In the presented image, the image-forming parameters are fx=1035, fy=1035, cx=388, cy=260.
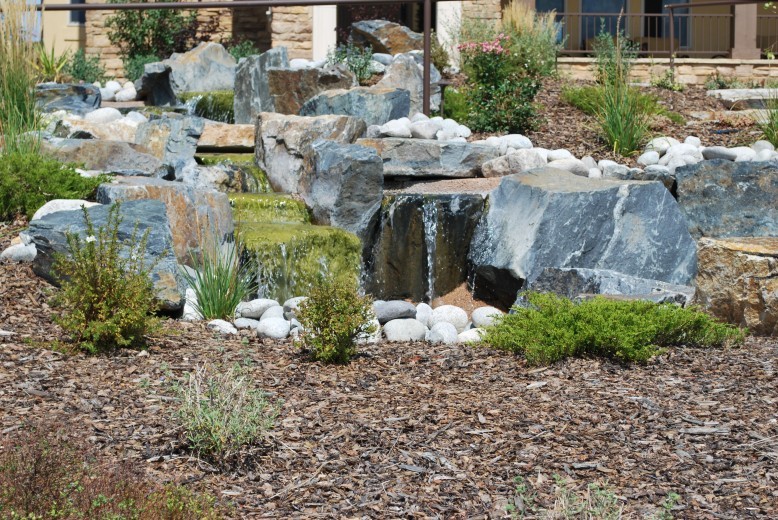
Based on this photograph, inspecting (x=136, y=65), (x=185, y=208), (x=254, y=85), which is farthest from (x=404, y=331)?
(x=136, y=65)

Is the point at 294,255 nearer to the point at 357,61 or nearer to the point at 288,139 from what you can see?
the point at 288,139

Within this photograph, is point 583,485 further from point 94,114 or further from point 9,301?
point 94,114

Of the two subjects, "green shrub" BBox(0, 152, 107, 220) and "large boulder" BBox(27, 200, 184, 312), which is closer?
"large boulder" BBox(27, 200, 184, 312)

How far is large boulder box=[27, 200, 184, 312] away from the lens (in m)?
6.59

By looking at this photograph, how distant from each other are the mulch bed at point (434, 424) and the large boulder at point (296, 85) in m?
7.36

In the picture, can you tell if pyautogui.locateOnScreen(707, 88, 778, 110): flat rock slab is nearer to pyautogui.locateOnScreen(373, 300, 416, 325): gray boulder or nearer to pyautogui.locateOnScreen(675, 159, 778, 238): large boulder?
pyautogui.locateOnScreen(675, 159, 778, 238): large boulder

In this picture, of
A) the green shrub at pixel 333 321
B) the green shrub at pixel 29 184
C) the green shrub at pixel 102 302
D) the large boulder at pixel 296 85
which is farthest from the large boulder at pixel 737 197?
the green shrub at pixel 102 302

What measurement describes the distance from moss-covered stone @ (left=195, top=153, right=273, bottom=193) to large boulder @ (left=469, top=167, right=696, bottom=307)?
9.75ft

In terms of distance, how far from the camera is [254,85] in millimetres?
13195

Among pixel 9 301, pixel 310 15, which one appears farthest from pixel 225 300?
pixel 310 15

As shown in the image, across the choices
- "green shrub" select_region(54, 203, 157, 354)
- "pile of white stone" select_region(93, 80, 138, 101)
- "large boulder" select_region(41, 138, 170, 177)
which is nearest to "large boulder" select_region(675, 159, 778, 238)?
"large boulder" select_region(41, 138, 170, 177)

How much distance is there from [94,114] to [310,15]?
557cm

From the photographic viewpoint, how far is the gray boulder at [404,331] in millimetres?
6680

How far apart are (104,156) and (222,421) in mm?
6021
